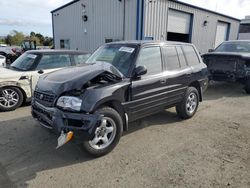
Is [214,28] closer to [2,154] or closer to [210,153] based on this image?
[210,153]

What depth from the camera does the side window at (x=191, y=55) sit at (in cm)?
497

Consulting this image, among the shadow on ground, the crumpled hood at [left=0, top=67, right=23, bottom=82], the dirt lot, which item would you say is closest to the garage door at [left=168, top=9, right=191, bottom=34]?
the shadow on ground

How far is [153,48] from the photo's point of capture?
412 centimetres

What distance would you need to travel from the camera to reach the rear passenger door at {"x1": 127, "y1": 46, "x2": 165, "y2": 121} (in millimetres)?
3732

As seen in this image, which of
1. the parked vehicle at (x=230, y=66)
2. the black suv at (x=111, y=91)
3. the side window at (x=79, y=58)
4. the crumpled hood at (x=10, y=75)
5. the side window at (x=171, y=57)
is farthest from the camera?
the parked vehicle at (x=230, y=66)

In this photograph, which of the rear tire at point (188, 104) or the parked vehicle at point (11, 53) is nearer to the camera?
the rear tire at point (188, 104)

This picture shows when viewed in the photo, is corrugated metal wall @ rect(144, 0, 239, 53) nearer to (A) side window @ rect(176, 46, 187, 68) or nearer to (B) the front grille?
(A) side window @ rect(176, 46, 187, 68)

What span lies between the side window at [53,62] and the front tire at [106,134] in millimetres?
3567

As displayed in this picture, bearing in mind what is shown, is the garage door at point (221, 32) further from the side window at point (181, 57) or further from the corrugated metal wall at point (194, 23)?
the side window at point (181, 57)

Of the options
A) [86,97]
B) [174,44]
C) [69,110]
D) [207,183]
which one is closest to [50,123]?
[69,110]

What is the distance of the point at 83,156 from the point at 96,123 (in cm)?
71

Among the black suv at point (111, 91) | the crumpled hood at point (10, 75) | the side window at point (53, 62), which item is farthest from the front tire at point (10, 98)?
the black suv at point (111, 91)

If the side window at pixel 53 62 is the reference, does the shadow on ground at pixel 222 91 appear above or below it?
below

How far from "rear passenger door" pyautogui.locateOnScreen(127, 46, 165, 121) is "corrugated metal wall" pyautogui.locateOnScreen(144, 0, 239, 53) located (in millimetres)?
8651
